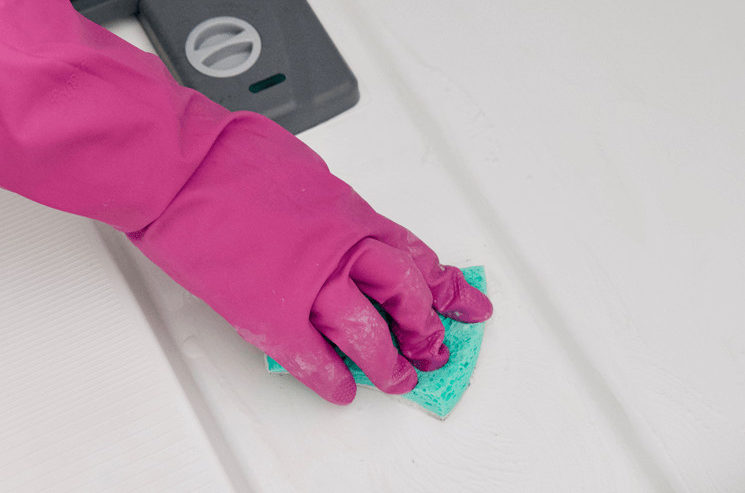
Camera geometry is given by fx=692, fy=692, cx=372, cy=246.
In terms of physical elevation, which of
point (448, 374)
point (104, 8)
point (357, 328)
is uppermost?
point (104, 8)

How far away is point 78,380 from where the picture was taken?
2.74 ft

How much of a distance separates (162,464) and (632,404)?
59 centimetres

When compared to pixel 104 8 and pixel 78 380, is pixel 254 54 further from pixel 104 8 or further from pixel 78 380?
pixel 78 380

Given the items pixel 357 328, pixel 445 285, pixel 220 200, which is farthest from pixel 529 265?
pixel 220 200

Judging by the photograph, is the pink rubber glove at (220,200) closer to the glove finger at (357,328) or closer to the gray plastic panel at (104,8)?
the glove finger at (357,328)

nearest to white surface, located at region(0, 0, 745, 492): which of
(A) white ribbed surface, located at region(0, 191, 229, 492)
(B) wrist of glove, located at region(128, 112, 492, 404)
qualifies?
(A) white ribbed surface, located at region(0, 191, 229, 492)

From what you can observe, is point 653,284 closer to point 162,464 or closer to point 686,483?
point 686,483

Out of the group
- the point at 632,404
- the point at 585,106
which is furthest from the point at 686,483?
the point at 585,106

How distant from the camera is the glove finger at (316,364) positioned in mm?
822

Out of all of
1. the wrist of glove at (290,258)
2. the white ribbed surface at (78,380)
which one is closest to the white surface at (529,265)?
the white ribbed surface at (78,380)

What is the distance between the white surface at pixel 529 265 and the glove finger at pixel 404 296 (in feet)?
0.27

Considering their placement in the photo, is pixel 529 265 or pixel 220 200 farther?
pixel 529 265

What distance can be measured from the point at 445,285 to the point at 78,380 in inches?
18.5

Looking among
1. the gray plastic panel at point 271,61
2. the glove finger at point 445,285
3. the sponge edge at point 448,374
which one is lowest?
the sponge edge at point 448,374
